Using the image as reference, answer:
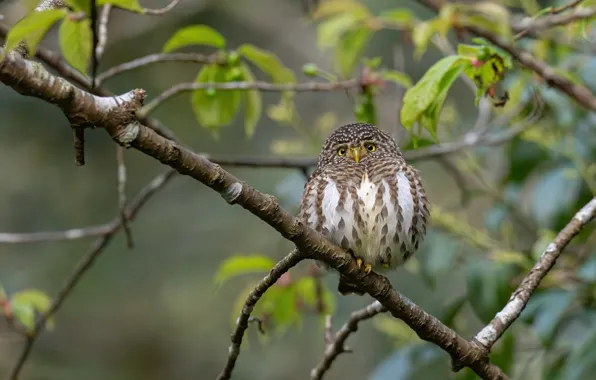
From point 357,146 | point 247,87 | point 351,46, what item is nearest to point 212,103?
point 247,87

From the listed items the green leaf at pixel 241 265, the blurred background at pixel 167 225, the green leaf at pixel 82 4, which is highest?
the green leaf at pixel 82 4

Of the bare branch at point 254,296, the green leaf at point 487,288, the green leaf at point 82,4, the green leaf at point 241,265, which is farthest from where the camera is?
the green leaf at point 487,288

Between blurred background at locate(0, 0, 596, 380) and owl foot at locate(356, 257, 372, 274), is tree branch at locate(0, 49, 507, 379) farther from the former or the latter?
blurred background at locate(0, 0, 596, 380)

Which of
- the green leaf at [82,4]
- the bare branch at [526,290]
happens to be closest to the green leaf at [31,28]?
the green leaf at [82,4]

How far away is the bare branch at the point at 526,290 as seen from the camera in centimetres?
235

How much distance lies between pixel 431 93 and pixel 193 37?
1.03m

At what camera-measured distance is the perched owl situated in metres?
2.58

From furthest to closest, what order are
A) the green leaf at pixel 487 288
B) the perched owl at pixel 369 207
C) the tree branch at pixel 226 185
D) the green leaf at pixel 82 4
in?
the green leaf at pixel 487 288 < the perched owl at pixel 369 207 < the green leaf at pixel 82 4 < the tree branch at pixel 226 185

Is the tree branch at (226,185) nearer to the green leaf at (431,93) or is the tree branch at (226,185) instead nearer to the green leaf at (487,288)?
the green leaf at (431,93)

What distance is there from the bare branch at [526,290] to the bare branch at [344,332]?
31 cm

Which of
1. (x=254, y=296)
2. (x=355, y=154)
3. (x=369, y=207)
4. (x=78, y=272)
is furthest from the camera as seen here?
(x=78, y=272)

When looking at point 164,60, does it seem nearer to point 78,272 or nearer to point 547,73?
point 78,272

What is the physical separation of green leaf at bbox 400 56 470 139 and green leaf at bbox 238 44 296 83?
0.85 m

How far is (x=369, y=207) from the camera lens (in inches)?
104
